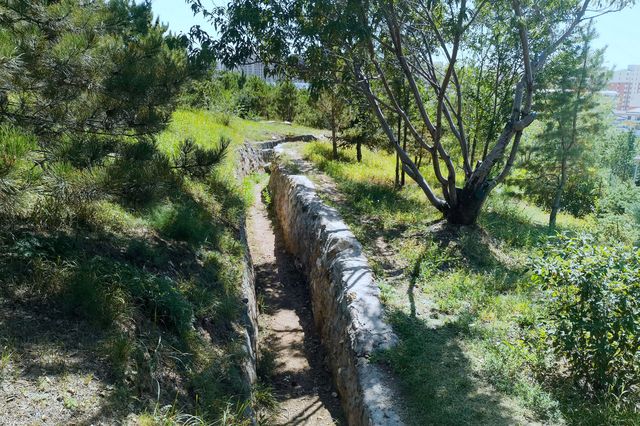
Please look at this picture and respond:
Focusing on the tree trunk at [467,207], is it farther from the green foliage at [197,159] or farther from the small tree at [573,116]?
the small tree at [573,116]

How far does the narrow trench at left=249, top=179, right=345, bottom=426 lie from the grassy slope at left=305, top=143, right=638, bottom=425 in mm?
1263

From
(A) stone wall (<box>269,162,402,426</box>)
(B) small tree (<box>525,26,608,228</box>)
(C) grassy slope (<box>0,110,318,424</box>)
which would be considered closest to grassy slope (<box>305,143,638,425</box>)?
(A) stone wall (<box>269,162,402,426</box>)

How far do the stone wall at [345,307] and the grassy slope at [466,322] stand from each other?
23 cm

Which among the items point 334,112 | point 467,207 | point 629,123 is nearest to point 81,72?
point 467,207

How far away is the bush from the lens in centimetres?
400

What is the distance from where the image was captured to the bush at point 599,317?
400 centimetres

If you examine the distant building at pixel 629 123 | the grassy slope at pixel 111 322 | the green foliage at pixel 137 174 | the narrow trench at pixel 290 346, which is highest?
the distant building at pixel 629 123

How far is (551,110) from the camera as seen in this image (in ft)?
46.3

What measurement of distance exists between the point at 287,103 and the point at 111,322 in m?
27.5

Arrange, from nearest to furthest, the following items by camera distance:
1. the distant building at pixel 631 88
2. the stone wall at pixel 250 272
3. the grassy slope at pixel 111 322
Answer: the grassy slope at pixel 111 322
the stone wall at pixel 250 272
the distant building at pixel 631 88

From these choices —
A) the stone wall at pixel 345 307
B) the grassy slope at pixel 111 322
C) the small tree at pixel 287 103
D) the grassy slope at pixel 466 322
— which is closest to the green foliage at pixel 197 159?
the grassy slope at pixel 111 322

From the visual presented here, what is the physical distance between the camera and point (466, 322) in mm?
5496

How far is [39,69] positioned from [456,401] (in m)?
4.42

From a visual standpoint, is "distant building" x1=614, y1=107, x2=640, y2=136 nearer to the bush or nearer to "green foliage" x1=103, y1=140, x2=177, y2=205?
the bush
